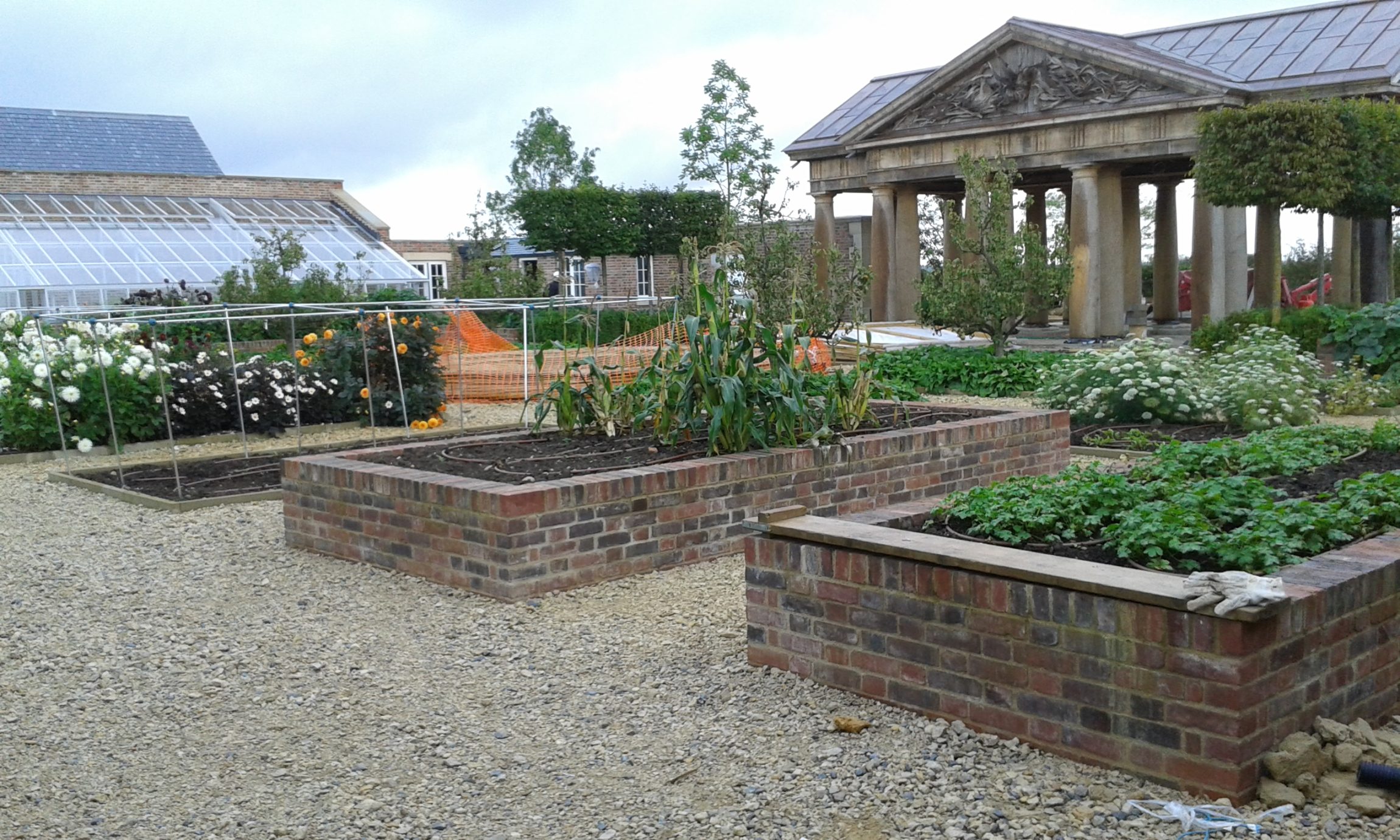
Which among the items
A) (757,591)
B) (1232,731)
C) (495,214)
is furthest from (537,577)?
(495,214)

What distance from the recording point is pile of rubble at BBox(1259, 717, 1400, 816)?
337 centimetres

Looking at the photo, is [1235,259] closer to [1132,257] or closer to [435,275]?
[1132,257]

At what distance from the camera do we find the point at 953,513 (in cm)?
492

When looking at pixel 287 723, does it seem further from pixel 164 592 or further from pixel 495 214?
pixel 495 214

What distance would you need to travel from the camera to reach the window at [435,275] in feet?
97.2

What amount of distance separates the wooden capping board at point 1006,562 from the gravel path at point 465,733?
19.8 inches

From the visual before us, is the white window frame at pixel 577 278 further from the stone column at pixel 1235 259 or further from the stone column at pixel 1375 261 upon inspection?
the stone column at pixel 1375 261

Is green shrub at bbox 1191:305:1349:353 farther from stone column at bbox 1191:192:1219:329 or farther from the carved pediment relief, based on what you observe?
the carved pediment relief

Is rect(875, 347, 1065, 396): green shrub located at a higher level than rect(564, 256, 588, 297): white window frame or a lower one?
lower

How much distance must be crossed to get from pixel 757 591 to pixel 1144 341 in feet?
27.5

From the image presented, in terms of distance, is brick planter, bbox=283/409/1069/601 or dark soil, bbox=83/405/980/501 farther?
dark soil, bbox=83/405/980/501

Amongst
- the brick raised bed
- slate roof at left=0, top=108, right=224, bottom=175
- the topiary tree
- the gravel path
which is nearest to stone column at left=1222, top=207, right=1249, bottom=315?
the topiary tree

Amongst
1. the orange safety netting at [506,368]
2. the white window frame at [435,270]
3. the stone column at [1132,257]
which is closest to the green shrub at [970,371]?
the orange safety netting at [506,368]

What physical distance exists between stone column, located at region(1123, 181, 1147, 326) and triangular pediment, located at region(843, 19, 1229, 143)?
465 cm
